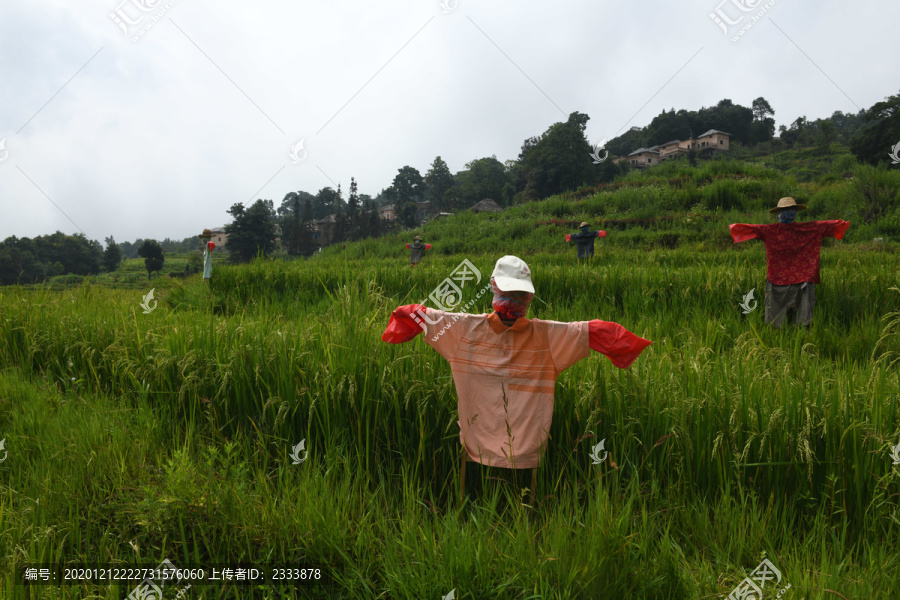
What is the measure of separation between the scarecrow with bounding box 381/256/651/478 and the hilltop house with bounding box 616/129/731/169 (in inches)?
2095

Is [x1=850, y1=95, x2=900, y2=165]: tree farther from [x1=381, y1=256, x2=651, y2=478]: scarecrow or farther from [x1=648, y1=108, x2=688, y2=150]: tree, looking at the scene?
[x1=381, y1=256, x2=651, y2=478]: scarecrow

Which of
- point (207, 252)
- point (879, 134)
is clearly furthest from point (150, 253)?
point (879, 134)

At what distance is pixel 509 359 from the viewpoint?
2320 mm

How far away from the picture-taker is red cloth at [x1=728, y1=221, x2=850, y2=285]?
203 inches

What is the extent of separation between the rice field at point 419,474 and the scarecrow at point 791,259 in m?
1.38

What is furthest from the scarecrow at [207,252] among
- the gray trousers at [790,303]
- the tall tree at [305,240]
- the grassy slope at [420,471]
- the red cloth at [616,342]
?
A: the tall tree at [305,240]

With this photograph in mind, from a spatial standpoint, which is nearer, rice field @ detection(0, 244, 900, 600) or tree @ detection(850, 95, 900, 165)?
rice field @ detection(0, 244, 900, 600)

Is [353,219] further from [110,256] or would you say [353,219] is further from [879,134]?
[879,134]

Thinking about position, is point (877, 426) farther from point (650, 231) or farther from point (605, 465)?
point (650, 231)

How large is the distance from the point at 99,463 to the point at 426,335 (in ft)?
5.85

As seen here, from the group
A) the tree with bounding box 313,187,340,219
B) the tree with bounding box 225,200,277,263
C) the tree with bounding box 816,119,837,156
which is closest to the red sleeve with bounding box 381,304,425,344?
the tree with bounding box 225,200,277,263

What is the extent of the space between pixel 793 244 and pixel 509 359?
4790 mm

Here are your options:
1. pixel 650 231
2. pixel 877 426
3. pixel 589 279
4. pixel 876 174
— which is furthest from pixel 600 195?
pixel 877 426

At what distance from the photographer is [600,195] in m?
24.5
